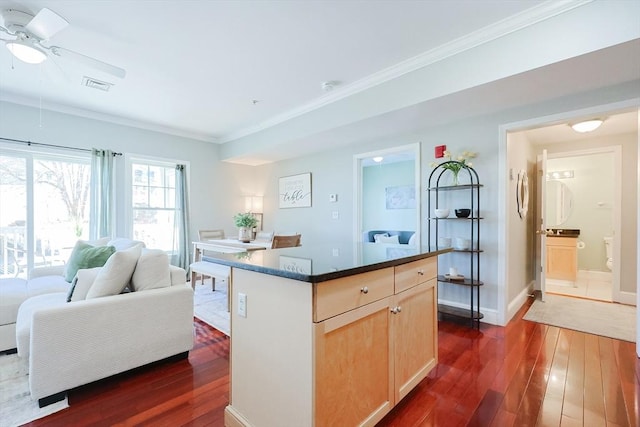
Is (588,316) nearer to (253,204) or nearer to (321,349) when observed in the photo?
(321,349)

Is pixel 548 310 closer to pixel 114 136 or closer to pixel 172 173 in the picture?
pixel 172 173

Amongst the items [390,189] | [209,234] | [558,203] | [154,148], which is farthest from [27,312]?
[558,203]

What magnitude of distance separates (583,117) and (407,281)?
7.91 feet

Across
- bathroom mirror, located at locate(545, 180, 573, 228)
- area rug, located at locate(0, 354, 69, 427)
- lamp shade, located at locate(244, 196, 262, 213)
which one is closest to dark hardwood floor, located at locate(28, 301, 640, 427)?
area rug, located at locate(0, 354, 69, 427)

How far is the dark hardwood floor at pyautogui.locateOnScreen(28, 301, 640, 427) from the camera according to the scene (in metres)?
1.68

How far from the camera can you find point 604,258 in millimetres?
5383

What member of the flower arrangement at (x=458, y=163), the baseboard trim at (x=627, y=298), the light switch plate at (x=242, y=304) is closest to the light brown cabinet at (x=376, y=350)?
the light switch plate at (x=242, y=304)

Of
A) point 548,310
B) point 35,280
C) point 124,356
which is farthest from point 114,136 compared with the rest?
point 548,310

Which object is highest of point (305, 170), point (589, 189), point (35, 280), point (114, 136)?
point (114, 136)

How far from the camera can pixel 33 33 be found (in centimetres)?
215

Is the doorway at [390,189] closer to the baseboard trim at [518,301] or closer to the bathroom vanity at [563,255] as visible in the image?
Answer: the bathroom vanity at [563,255]

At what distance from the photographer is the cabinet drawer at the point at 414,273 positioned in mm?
1691

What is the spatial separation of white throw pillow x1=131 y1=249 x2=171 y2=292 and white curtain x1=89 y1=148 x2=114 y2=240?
2.66 meters

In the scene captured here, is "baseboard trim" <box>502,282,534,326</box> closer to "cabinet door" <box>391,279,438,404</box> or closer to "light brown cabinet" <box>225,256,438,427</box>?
"cabinet door" <box>391,279,438,404</box>
